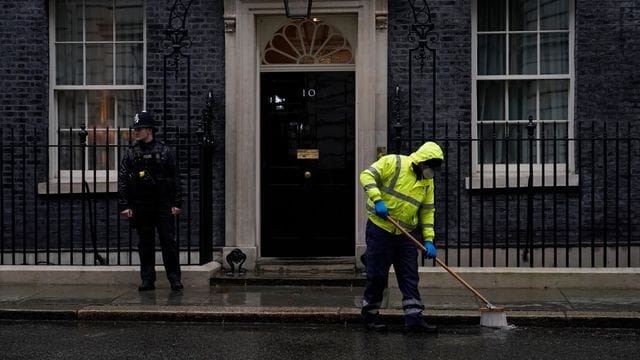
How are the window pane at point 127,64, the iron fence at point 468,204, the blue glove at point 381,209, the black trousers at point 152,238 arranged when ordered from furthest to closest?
the window pane at point 127,64, the iron fence at point 468,204, the black trousers at point 152,238, the blue glove at point 381,209

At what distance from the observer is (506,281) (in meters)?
Answer: 9.99

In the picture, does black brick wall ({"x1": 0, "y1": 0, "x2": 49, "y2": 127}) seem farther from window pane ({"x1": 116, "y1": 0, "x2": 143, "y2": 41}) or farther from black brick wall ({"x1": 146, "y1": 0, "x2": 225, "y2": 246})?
black brick wall ({"x1": 146, "y1": 0, "x2": 225, "y2": 246})

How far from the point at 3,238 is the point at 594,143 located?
7.28 meters

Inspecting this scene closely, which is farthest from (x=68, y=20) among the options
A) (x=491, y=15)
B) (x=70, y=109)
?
(x=491, y=15)

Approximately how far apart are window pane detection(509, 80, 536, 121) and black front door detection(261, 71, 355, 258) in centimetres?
203

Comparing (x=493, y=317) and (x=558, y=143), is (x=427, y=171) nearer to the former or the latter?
(x=493, y=317)

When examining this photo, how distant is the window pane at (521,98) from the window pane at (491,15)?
747 mm

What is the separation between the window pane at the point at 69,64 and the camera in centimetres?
1177

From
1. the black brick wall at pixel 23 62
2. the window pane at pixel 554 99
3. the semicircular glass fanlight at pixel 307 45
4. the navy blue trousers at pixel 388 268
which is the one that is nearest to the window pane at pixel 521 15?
→ the window pane at pixel 554 99

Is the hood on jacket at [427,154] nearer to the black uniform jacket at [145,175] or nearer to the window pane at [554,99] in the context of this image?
the black uniform jacket at [145,175]

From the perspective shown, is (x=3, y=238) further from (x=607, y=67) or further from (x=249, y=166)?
(x=607, y=67)

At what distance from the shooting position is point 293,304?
9070mm

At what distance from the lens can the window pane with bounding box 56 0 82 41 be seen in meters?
11.8

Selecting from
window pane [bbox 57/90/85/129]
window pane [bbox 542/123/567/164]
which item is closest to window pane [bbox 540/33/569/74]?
window pane [bbox 542/123/567/164]
